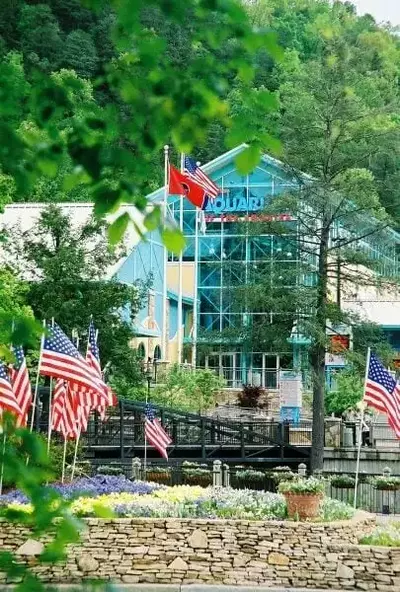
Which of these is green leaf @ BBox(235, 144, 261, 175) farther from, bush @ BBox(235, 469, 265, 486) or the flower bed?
bush @ BBox(235, 469, 265, 486)

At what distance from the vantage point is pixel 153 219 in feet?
17.6

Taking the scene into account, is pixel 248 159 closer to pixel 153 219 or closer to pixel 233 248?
pixel 153 219

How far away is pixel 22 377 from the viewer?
2362 centimetres

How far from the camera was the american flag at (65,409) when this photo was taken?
25.5 m

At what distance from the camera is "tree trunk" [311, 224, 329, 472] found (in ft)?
134

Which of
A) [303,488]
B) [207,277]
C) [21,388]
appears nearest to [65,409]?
[21,388]

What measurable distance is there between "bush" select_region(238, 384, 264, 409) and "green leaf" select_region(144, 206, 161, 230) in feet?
146

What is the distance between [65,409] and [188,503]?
3.91 m

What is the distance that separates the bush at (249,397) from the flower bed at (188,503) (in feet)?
83.7

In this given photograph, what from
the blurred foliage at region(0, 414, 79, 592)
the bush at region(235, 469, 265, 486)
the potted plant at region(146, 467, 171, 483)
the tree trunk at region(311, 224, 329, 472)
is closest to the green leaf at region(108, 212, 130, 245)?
the blurred foliage at region(0, 414, 79, 592)

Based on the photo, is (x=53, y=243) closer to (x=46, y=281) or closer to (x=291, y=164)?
(x=46, y=281)

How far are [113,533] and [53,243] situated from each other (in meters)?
24.5

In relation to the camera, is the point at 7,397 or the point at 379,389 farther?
the point at 379,389

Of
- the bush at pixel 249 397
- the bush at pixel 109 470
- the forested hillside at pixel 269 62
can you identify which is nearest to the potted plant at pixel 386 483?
the bush at pixel 109 470
